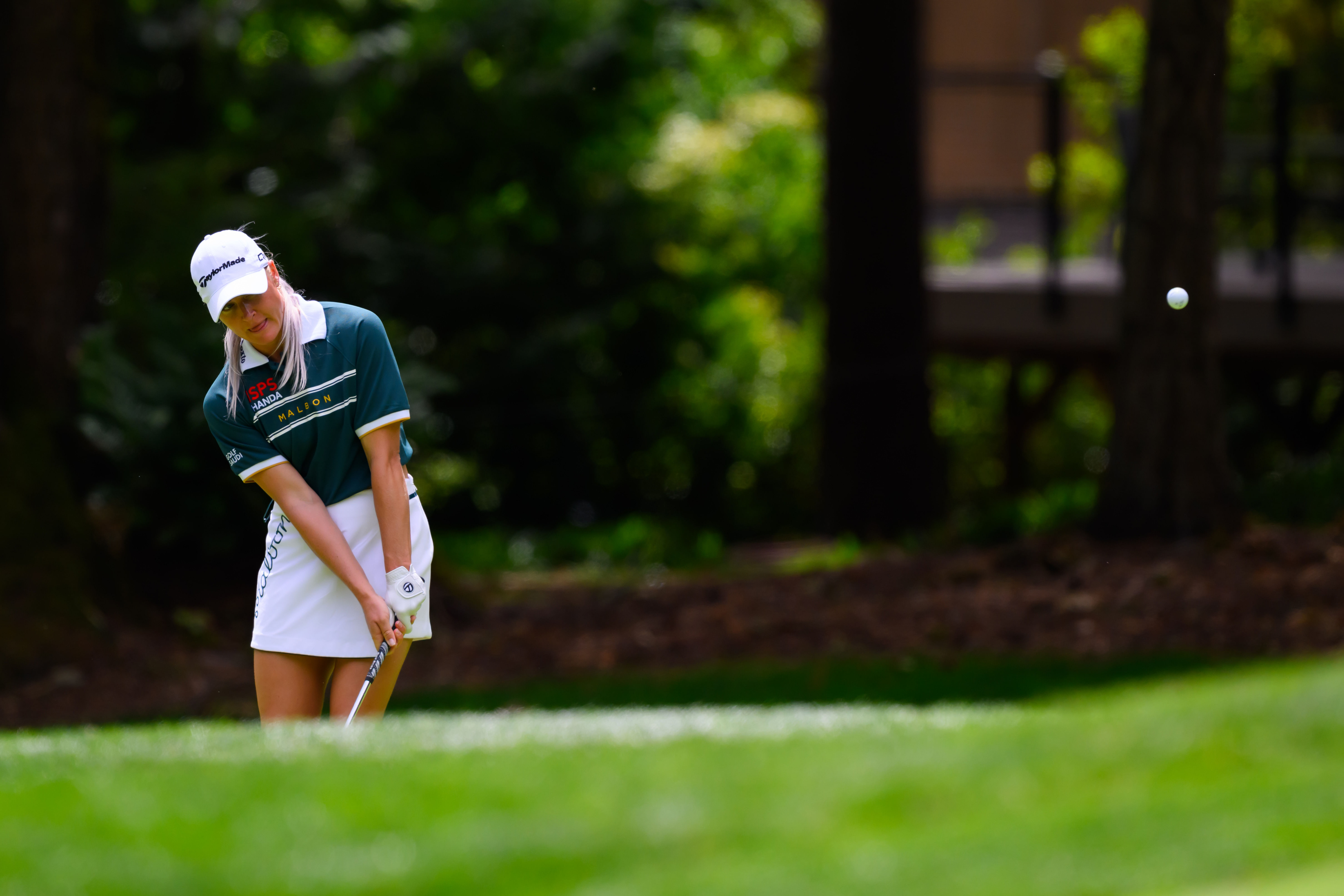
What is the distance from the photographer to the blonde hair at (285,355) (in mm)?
4402

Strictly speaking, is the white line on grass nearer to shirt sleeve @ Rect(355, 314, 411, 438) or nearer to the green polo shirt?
the green polo shirt

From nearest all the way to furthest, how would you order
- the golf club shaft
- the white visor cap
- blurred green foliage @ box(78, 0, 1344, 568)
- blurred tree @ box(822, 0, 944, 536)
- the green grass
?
the green grass → the white visor cap → the golf club shaft → blurred tree @ box(822, 0, 944, 536) → blurred green foliage @ box(78, 0, 1344, 568)

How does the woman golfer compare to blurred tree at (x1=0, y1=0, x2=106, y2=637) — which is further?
blurred tree at (x1=0, y1=0, x2=106, y2=637)

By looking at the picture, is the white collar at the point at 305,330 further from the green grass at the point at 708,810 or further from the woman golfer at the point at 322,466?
the green grass at the point at 708,810

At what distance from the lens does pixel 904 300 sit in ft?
41.0

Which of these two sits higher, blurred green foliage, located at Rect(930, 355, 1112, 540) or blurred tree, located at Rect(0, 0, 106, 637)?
blurred tree, located at Rect(0, 0, 106, 637)

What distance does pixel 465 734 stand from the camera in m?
4.76

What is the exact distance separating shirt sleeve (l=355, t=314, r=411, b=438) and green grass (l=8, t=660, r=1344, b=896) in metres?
0.83

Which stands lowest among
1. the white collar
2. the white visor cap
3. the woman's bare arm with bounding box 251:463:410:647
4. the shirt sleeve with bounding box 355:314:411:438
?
the woman's bare arm with bounding box 251:463:410:647

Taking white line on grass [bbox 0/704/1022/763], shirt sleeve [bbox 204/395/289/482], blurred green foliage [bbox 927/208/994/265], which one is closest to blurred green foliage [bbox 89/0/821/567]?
blurred green foliage [bbox 927/208/994/265]

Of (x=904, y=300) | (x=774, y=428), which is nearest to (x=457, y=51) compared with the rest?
(x=774, y=428)

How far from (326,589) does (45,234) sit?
5.87 m

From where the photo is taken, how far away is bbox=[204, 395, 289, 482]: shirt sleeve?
4512mm

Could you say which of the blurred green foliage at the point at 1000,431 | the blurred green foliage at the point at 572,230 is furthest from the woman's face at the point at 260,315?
the blurred green foliage at the point at 1000,431
